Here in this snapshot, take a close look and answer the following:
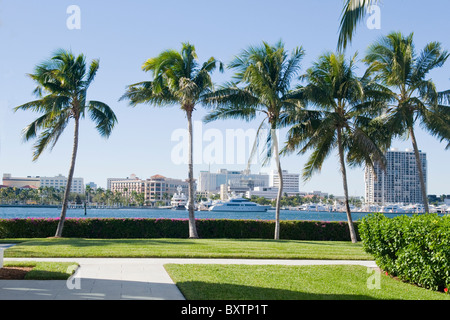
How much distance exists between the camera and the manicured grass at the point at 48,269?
35.4 ft

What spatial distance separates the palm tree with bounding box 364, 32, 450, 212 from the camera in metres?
23.8

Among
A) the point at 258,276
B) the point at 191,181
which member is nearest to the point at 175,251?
the point at 258,276

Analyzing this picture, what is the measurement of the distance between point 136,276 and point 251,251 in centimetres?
712

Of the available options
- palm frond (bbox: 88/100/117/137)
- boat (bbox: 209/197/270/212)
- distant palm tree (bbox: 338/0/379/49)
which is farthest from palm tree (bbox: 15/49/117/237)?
boat (bbox: 209/197/270/212)

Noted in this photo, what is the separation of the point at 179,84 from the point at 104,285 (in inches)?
617

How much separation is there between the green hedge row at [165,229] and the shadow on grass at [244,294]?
15772 millimetres

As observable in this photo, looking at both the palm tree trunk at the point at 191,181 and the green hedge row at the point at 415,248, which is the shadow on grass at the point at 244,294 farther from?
the palm tree trunk at the point at 191,181

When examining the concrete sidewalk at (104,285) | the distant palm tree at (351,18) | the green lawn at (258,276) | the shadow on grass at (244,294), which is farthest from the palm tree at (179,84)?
the distant palm tree at (351,18)

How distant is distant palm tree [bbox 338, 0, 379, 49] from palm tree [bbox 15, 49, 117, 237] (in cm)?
1924

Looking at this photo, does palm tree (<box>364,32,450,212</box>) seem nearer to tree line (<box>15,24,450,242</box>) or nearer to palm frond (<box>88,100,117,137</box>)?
tree line (<box>15,24,450,242</box>)

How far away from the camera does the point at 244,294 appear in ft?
30.6
